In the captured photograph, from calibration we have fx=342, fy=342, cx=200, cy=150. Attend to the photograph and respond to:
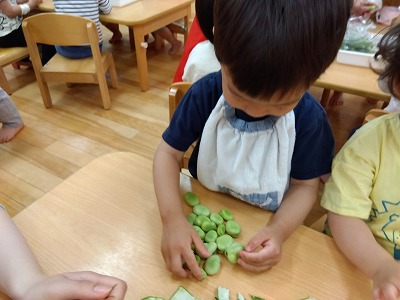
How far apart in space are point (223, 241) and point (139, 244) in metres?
0.15

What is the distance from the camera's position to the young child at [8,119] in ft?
6.33

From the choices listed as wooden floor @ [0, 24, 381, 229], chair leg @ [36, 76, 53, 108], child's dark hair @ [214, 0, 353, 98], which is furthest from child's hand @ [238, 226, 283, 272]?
chair leg @ [36, 76, 53, 108]

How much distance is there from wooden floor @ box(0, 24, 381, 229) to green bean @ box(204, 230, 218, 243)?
93cm

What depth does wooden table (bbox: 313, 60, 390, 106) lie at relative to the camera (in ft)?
3.74

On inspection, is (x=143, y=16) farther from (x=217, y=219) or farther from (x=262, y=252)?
(x=262, y=252)

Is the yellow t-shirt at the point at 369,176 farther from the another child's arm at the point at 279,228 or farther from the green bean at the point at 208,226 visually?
the green bean at the point at 208,226

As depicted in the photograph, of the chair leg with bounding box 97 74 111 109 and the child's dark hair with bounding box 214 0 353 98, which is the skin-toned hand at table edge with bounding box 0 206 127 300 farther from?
the chair leg with bounding box 97 74 111 109

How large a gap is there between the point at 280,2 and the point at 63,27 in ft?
5.83

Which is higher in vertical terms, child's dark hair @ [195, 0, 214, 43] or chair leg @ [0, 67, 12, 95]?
child's dark hair @ [195, 0, 214, 43]

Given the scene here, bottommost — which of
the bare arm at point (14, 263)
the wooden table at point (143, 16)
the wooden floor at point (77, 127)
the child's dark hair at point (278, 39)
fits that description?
the wooden floor at point (77, 127)

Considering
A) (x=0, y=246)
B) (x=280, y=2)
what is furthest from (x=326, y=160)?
(x=0, y=246)

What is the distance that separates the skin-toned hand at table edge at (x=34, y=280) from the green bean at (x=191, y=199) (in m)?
0.23

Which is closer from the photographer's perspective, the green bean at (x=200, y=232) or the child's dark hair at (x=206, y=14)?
the green bean at (x=200, y=232)

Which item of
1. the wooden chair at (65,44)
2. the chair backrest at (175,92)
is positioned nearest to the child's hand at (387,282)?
the chair backrest at (175,92)
